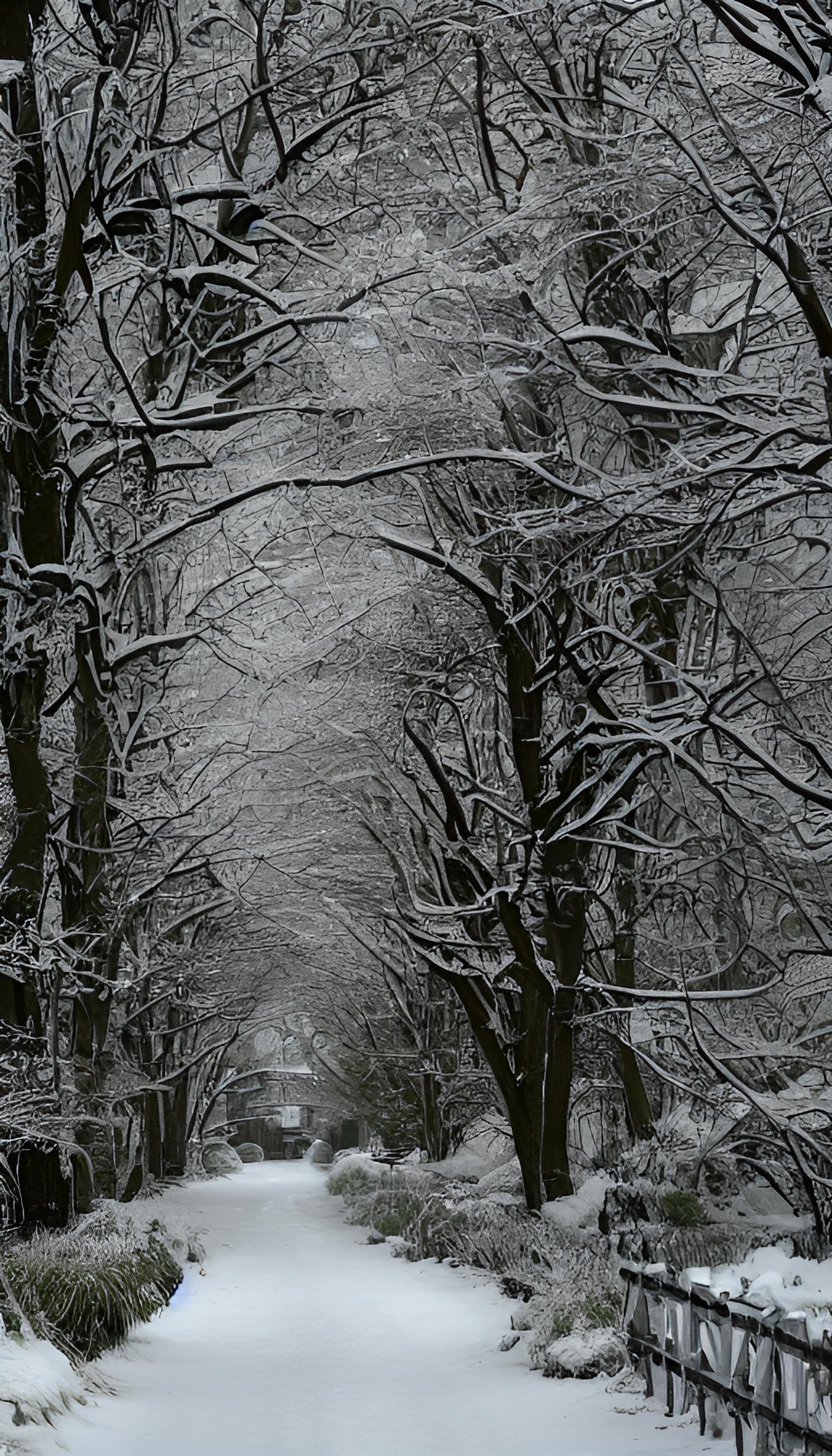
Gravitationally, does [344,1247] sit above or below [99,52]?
below

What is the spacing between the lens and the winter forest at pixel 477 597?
741cm

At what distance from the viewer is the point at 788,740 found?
518 inches

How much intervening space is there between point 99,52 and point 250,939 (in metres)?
20.5

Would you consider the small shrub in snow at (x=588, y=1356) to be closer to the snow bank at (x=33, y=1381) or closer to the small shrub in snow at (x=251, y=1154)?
the snow bank at (x=33, y=1381)

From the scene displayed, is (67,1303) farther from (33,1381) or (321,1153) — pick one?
(321,1153)

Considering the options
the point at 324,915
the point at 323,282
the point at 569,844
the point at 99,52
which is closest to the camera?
the point at 99,52

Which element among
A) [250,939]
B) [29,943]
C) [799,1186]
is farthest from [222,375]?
[250,939]

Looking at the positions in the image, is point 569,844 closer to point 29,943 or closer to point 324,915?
point 29,943

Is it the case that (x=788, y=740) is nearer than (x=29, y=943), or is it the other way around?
(x=29, y=943)

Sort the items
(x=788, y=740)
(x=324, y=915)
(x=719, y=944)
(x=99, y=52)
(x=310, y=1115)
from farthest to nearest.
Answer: (x=310, y=1115) < (x=324, y=915) < (x=719, y=944) < (x=788, y=740) < (x=99, y=52)

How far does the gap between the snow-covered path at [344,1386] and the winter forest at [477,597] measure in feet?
0.23

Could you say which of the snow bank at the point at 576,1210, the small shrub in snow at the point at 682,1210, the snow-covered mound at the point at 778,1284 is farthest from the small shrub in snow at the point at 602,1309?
the snow-covered mound at the point at 778,1284

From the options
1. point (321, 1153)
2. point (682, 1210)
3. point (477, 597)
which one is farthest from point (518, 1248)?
point (321, 1153)

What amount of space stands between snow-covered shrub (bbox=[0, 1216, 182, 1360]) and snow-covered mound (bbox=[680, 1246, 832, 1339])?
4058 mm
